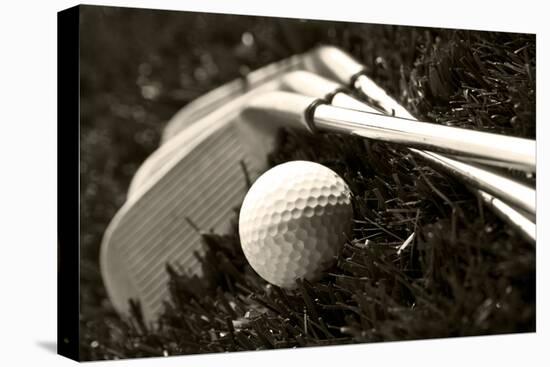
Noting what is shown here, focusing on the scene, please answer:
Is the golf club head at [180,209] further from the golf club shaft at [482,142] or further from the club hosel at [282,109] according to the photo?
the golf club shaft at [482,142]

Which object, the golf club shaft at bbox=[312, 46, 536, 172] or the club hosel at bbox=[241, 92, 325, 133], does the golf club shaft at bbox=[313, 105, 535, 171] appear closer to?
the golf club shaft at bbox=[312, 46, 536, 172]

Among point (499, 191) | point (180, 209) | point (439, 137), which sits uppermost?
point (439, 137)

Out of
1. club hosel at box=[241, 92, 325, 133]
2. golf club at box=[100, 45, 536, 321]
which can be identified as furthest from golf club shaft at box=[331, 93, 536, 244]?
golf club at box=[100, 45, 536, 321]

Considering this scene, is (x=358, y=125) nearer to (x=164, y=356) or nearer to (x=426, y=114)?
(x=426, y=114)

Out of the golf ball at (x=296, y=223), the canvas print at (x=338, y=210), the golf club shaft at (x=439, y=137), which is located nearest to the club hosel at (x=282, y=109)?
the canvas print at (x=338, y=210)

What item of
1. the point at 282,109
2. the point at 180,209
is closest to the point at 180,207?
the point at 180,209

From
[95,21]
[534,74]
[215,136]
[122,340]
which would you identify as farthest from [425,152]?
[95,21]

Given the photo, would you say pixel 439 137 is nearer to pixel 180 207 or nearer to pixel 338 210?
pixel 338 210
